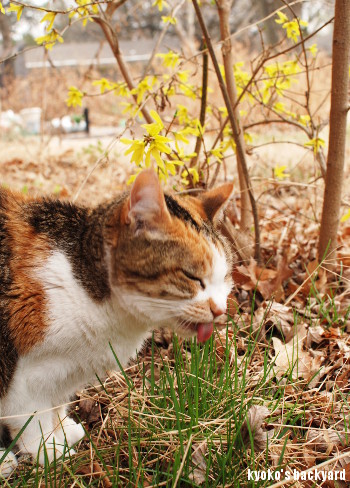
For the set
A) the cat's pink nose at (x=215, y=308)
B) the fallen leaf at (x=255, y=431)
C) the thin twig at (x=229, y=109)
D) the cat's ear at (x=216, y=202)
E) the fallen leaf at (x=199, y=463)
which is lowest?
the fallen leaf at (x=199, y=463)

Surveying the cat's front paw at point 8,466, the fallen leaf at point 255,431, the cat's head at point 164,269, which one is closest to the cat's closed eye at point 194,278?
the cat's head at point 164,269

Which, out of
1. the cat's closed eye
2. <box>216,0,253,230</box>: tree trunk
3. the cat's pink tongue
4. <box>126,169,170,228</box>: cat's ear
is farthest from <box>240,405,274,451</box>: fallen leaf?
<box>216,0,253,230</box>: tree trunk

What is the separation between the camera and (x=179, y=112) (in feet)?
8.15

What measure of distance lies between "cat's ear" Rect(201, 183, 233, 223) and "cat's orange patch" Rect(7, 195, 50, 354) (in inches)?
22.3

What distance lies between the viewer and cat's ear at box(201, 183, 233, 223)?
1.64 metres

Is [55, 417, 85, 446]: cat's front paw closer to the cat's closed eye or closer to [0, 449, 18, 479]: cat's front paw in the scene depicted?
[0, 449, 18, 479]: cat's front paw

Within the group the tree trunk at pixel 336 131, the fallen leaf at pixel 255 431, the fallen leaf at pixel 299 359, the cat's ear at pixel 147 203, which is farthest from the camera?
the tree trunk at pixel 336 131

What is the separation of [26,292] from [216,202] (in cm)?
70

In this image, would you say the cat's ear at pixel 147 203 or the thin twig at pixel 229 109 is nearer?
the cat's ear at pixel 147 203

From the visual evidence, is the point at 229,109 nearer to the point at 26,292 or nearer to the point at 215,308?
the point at 215,308

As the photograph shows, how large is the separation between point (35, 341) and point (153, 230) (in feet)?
1.56

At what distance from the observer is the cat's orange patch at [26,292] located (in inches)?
53.9

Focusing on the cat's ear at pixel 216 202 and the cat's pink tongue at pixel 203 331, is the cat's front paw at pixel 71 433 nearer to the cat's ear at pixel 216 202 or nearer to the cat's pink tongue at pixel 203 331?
the cat's pink tongue at pixel 203 331

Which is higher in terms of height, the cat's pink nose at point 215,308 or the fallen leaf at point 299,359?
the cat's pink nose at point 215,308
